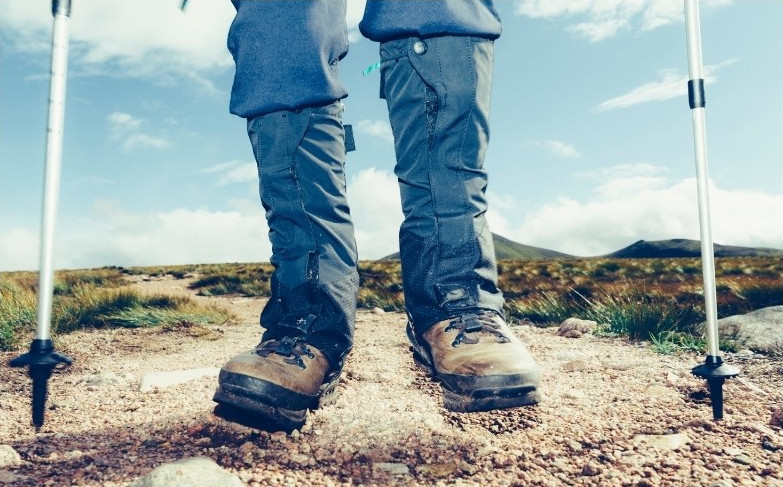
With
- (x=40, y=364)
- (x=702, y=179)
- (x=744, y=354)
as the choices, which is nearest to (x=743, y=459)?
(x=702, y=179)

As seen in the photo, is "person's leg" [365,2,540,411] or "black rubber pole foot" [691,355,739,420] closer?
"person's leg" [365,2,540,411]

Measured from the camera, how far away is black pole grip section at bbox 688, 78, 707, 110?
223 cm

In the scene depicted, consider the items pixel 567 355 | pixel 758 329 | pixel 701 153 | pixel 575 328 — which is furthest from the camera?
pixel 575 328

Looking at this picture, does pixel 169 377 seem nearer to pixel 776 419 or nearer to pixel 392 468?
pixel 392 468

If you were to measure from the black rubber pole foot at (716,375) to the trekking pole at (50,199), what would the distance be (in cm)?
221

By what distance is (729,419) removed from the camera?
2125 millimetres

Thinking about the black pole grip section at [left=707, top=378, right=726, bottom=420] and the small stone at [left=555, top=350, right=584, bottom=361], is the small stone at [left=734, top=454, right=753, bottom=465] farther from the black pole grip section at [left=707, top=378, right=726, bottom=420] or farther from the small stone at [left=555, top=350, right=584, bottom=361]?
the small stone at [left=555, top=350, right=584, bottom=361]

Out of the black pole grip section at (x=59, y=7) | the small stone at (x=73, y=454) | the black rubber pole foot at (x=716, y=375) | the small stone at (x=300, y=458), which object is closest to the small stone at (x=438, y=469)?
the small stone at (x=300, y=458)

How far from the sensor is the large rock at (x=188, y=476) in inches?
59.2

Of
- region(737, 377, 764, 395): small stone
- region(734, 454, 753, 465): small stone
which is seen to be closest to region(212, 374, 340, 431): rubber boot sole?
region(734, 454, 753, 465): small stone

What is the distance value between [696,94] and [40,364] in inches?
99.6

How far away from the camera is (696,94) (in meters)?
2.24

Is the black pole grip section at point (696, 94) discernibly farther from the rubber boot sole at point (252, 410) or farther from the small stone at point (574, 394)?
the rubber boot sole at point (252, 410)

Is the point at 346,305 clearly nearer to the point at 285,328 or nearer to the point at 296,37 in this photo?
the point at 285,328
